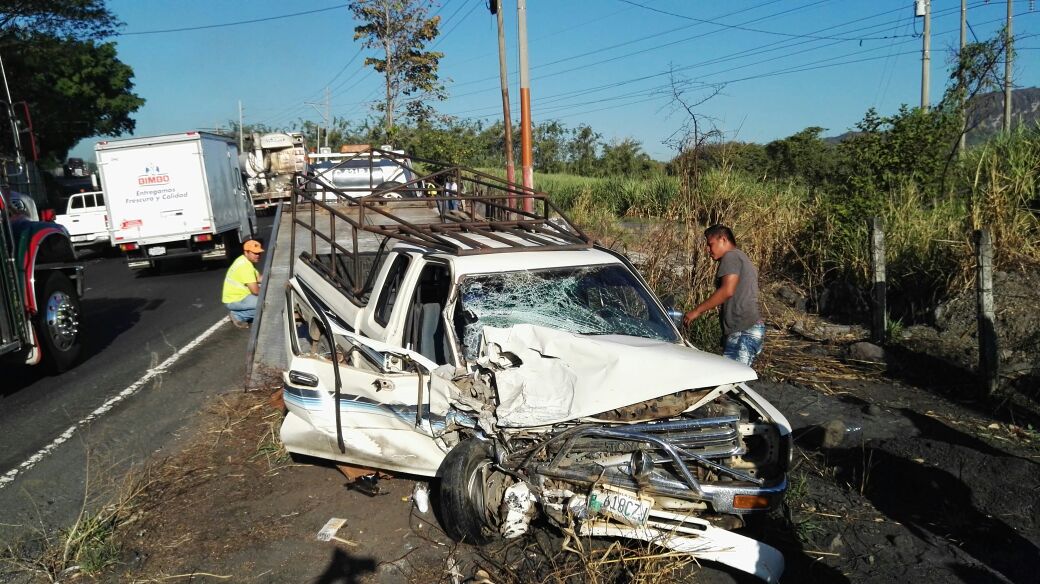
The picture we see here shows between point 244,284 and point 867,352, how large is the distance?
7194 millimetres

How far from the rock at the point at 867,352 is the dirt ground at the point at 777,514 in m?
0.93

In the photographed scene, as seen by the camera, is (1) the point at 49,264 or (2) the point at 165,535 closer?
(2) the point at 165,535

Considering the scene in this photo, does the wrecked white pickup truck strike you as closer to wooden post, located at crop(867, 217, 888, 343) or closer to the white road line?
the white road line

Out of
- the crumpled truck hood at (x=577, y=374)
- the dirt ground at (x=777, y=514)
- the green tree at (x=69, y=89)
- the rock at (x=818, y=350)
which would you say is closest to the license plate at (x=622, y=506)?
the dirt ground at (x=777, y=514)

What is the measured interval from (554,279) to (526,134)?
319 inches

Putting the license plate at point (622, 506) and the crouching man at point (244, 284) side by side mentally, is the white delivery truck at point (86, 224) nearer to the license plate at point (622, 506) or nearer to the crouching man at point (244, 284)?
the crouching man at point (244, 284)

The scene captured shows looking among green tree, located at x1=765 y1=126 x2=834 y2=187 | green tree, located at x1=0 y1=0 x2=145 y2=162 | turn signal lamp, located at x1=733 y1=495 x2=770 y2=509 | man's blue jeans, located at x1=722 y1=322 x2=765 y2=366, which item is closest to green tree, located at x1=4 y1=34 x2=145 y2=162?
green tree, located at x1=0 y1=0 x2=145 y2=162

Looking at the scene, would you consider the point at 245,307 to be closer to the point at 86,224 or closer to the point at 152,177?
the point at 152,177

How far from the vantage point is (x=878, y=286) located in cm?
809

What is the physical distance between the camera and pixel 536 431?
4070 millimetres

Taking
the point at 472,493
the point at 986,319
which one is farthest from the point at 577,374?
the point at 986,319

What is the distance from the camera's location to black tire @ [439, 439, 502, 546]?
3.92 meters

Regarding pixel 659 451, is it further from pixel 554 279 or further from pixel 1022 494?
pixel 1022 494

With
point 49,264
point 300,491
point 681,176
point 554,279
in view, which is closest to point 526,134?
point 681,176
